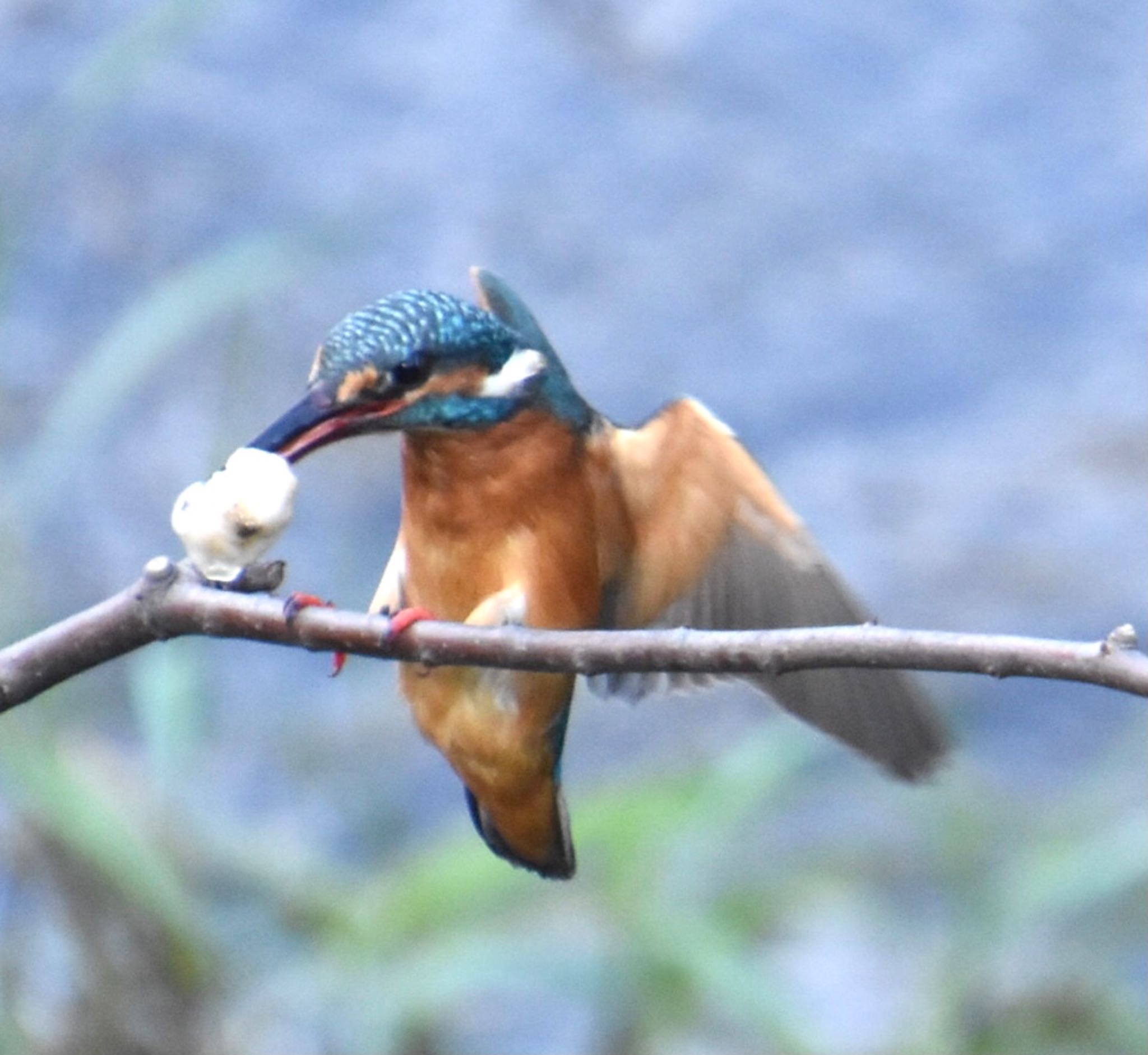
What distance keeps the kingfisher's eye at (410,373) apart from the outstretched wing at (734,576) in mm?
199

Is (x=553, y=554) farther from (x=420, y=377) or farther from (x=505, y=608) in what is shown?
(x=420, y=377)

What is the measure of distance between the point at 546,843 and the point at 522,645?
0.47m

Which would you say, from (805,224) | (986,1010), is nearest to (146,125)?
(805,224)

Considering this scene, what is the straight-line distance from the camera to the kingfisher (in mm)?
1092

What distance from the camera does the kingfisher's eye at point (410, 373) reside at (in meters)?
0.97

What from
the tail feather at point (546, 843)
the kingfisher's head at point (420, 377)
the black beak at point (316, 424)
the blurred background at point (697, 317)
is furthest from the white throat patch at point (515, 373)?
the blurred background at point (697, 317)

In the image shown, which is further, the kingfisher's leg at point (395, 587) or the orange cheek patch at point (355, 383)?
the kingfisher's leg at point (395, 587)

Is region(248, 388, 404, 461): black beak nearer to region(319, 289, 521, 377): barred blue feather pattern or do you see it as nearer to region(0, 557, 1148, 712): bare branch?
region(319, 289, 521, 377): barred blue feather pattern

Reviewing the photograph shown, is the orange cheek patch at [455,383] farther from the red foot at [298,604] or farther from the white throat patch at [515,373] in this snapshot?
the red foot at [298,604]

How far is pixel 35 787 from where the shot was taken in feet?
5.37

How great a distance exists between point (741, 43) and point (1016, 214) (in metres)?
0.46

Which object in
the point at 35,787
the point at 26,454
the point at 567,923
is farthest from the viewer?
the point at 26,454

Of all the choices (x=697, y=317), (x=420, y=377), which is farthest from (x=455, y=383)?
(x=697, y=317)

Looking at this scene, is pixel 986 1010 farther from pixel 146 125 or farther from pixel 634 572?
pixel 146 125
